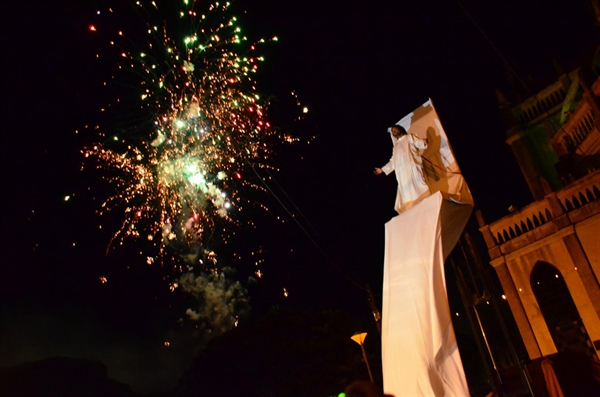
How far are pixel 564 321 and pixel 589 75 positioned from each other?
999cm

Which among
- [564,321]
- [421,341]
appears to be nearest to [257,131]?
[421,341]

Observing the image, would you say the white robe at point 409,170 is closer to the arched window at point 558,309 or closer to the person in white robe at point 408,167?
the person in white robe at point 408,167

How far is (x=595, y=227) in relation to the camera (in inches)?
588

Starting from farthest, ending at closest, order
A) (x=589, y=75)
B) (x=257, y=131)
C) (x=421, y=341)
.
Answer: (x=589, y=75), (x=257, y=131), (x=421, y=341)

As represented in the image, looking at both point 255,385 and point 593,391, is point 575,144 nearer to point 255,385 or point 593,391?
point 593,391

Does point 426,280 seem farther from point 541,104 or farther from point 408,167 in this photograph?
point 541,104

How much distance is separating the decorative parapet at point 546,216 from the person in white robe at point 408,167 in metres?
12.7

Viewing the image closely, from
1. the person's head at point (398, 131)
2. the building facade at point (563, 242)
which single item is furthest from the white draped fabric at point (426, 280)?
the building facade at point (563, 242)

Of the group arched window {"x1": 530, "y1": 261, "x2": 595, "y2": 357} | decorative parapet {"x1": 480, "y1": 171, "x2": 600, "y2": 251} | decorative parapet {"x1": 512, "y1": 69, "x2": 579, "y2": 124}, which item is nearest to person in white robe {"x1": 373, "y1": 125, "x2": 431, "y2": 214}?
decorative parapet {"x1": 480, "y1": 171, "x2": 600, "y2": 251}

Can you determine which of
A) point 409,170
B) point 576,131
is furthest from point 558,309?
point 409,170

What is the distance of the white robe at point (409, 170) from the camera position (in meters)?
6.04

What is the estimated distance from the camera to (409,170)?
20.4 feet

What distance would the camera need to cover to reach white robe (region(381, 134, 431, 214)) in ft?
19.8

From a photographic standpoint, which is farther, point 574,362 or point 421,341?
point 421,341
